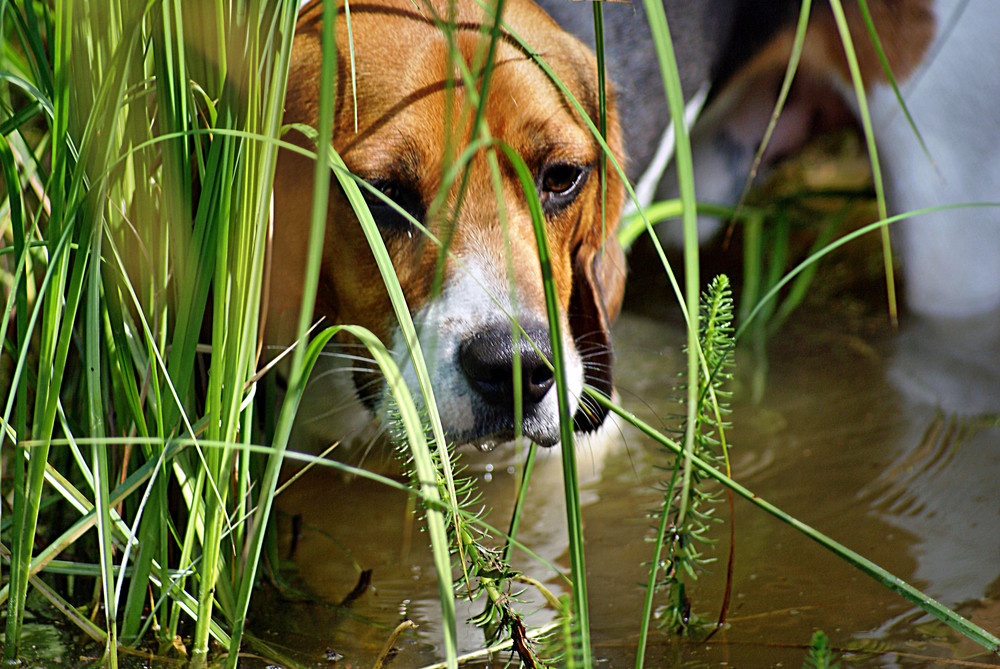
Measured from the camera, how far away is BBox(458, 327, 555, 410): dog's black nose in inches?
65.2

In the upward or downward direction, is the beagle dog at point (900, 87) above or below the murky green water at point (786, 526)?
above

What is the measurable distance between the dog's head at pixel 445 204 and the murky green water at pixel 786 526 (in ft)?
0.80

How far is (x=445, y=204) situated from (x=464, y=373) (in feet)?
1.01

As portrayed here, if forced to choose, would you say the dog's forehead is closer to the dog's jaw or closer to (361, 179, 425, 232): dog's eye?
(361, 179, 425, 232): dog's eye

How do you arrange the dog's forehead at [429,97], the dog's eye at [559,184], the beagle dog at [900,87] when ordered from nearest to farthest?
the dog's forehead at [429,97] < the dog's eye at [559,184] < the beagle dog at [900,87]

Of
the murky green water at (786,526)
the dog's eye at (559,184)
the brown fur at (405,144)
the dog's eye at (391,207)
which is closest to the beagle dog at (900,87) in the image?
the murky green water at (786,526)

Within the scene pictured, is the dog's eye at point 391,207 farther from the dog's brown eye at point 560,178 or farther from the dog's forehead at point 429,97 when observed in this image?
the dog's brown eye at point 560,178

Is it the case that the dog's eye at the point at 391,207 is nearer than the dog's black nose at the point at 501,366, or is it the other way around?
the dog's black nose at the point at 501,366

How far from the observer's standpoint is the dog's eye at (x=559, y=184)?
201 cm

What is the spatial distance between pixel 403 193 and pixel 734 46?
1.99m

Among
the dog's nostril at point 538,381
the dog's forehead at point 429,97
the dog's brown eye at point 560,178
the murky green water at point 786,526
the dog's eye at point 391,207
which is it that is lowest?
the murky green water at point 786,526

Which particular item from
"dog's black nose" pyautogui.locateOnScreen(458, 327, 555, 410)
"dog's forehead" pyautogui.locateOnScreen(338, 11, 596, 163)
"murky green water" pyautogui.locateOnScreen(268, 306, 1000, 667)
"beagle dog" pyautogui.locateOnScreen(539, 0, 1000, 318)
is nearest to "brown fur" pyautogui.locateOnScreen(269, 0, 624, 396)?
"dog's forehead" pyautogui.locateOnScreen(338, 11, 596, 163)

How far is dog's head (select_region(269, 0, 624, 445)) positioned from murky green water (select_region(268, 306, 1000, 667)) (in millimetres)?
244

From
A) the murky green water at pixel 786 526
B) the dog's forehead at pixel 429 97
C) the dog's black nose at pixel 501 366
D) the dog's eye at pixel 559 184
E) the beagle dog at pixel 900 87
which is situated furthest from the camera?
the beagle dog at pixel 900 87
